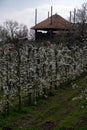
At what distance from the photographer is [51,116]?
2061 cm

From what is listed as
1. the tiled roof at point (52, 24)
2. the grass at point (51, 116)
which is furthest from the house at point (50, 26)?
the grass at point (51, 116)

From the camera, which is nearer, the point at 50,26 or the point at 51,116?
the point at 51,116

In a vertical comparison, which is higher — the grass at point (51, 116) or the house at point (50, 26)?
the house at point (50, 26)

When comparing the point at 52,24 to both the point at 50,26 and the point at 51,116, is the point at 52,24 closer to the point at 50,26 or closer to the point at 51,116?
the point at 50,26

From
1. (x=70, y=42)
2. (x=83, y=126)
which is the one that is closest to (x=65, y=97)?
(x=83, y=126)

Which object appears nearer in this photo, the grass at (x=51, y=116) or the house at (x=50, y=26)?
the grass at (x=51, y=116)

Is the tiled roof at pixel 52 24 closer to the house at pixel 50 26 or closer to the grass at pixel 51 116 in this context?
the house at pixel 50 26

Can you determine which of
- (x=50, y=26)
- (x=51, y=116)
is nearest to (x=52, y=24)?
(x=50, y=26)

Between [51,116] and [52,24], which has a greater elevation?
[52,24]

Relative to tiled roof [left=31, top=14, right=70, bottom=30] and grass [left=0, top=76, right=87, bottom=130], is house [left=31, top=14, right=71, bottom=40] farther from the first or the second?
grass [left=0, top=76, right=87, bottom=130]

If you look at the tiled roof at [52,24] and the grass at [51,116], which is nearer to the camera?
the grass at [51,116]

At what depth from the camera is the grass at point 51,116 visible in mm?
18453

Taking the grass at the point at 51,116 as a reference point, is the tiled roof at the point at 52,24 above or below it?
above

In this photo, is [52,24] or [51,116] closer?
[51,116]
